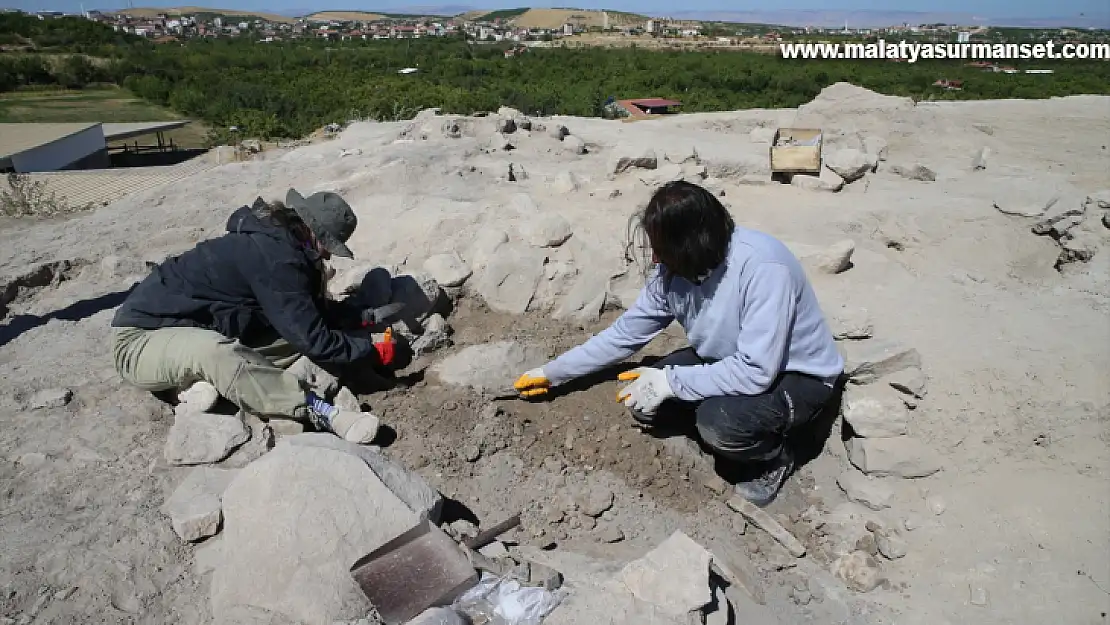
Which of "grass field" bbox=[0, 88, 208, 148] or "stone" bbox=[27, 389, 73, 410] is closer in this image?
"stone" bbox=[27, 389, 73, 410]

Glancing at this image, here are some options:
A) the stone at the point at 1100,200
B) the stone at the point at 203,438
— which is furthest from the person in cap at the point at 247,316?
the stone at the point at 1100,200

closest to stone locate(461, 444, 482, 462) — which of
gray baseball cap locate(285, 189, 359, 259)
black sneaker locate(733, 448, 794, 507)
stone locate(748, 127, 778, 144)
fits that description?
gray baseball cap locate(285, 189, 359, 259)

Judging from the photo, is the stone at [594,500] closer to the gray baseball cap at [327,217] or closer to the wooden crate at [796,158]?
the gray baseball cap at [327,217]

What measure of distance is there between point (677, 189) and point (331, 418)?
5.48 feet

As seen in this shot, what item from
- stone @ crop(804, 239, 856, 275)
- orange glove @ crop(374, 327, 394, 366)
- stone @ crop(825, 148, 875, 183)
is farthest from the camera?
stone @ crop(825, 148, 875, 183)

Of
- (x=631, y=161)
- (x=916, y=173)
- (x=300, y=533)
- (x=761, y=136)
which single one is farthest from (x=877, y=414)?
(x=761, y=136)

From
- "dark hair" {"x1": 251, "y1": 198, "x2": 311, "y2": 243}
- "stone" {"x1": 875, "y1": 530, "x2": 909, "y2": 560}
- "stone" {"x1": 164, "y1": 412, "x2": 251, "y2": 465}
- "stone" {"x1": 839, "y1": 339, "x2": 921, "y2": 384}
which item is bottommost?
"stone" {"x1": 875, "y1": 530, "x2": 909, "y2": 560}

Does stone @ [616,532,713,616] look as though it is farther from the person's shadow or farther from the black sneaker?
the person's shadow

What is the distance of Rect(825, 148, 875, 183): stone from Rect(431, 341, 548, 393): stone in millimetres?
4003

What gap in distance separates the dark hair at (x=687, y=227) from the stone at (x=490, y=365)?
1.16 meters

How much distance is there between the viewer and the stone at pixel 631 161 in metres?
6.04

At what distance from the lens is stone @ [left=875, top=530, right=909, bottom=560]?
279 centimetres

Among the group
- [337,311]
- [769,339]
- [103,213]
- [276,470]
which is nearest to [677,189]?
[769,339]

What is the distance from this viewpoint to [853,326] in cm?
360
